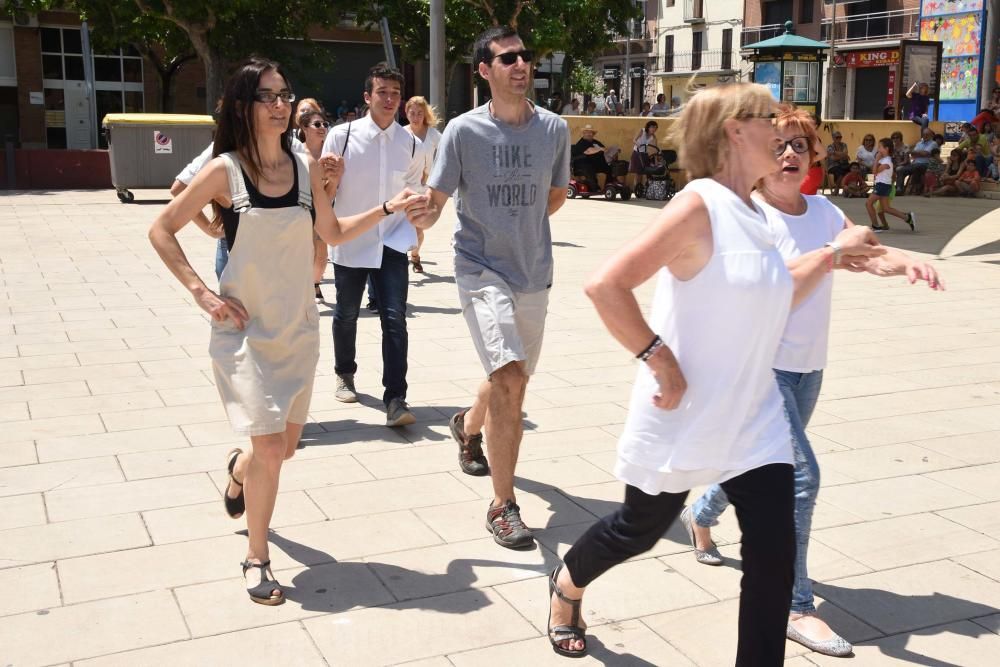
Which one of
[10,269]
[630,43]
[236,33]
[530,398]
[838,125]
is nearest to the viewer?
[530,398]

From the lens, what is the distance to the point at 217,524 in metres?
4.56

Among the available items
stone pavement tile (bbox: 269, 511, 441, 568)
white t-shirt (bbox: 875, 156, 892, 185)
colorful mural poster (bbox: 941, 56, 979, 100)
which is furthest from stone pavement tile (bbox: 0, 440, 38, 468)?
colorful mural poster (bbox: 941, 56, 979, 100)

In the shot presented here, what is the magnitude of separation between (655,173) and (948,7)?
86.8 ft

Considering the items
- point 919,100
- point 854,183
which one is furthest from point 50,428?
point 919,100

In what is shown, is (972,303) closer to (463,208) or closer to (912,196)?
(463,208)

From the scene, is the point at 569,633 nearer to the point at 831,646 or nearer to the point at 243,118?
the point at 831,646

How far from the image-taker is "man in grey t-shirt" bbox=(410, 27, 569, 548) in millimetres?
4398

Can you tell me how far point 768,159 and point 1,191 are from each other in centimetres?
2277

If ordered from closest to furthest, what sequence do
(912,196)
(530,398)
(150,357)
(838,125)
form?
1. (530,398)
2. (150,357)
3. (912,196)
4. (838,125)

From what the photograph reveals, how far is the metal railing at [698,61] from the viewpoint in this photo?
2462 inches

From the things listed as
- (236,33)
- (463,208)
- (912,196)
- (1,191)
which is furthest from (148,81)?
(463,208)

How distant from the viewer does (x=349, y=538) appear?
4.41 m

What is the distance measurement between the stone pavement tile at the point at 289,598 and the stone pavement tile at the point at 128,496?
2.94ft

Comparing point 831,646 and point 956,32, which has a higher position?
point 956,32
